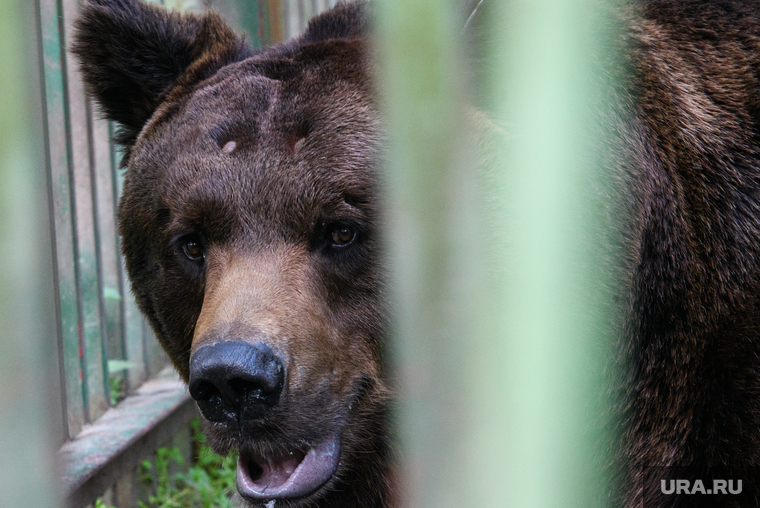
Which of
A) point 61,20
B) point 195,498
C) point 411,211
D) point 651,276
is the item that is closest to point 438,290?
point 411,211

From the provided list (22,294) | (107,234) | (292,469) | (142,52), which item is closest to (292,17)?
(107,234)

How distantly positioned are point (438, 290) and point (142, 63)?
93.3 inches

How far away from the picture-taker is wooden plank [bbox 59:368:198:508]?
3.53 meters

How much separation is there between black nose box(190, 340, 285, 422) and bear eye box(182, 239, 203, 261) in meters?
0.63

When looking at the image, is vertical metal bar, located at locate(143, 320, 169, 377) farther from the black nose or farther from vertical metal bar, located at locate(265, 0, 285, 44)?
the black nose

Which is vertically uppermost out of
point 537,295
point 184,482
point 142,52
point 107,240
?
point 142,52

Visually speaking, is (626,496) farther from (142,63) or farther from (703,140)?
(142,63)

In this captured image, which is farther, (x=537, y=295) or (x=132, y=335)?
(x=132, y=335)

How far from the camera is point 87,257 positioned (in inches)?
155

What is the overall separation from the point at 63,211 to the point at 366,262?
1991mm

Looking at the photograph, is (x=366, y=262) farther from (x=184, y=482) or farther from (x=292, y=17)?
(x=292, y=17)

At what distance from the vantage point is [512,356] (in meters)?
0.99

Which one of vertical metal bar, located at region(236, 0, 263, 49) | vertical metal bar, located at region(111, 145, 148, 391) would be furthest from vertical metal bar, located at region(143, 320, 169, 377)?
vertical metal bar, located at region(236, 0, 263, 49)

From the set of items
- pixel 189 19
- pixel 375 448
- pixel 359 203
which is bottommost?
pixel 375 448
